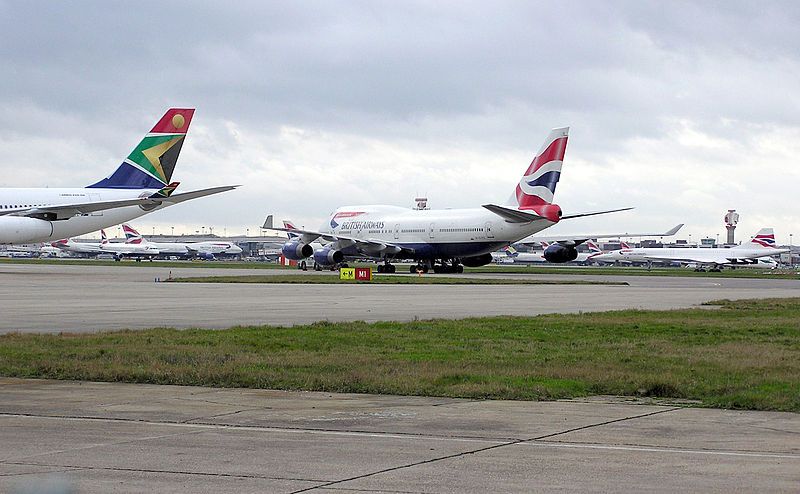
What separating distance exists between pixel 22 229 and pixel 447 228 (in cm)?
3053

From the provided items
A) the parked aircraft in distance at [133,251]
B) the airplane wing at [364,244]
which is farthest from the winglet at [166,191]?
the parked aircraft in distance at [133,251]

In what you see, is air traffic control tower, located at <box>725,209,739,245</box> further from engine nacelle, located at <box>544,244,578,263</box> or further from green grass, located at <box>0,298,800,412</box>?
green grass, located at <box>0,298,800,412</box>

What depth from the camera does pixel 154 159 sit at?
64188mm

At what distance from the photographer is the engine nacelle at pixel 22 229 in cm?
5631

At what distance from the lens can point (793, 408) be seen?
492 inches

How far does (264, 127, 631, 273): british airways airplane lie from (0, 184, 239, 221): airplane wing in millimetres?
19440

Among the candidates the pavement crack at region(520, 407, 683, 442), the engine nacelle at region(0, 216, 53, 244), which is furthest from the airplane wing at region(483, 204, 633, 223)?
the pavement crack at region(520, 407, 683, 442)

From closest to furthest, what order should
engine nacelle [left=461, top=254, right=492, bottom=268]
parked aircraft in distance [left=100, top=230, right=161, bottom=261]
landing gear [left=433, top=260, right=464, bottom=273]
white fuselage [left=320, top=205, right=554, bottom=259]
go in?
white fuselage [left=320, top=205, right=554, bottom=259]
landing gear [left=433, top=260, right=464, bottom=273]
engine nacelle [left=461, top=254, right=492, bottom=268]
parked aircraft in distance [left=100, top=230, right=161, bottom=261]

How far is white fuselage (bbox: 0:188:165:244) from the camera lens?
5684 centimetres

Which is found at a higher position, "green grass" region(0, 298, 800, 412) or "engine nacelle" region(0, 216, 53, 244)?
"engine nacelle" region(0, 216, 53, 244)

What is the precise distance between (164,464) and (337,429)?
2.37m

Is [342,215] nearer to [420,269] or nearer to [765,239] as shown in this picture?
[420,269]

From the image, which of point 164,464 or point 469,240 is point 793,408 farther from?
point 469,240

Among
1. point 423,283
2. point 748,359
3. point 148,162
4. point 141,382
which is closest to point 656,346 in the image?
point 748,359
